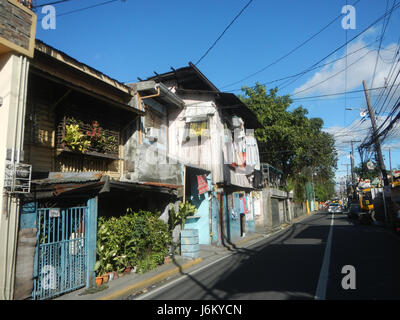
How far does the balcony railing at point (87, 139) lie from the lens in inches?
333

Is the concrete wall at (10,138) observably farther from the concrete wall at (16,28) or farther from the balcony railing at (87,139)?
the balcony railing at (87,139)

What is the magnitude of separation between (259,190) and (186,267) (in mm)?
17312

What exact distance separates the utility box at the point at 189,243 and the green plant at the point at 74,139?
4951 mm

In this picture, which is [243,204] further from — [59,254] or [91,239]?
[59,254]

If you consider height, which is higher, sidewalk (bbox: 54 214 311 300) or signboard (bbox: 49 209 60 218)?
signboard (bbox: 49 209 60 218)

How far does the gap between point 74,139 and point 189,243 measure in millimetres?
5650

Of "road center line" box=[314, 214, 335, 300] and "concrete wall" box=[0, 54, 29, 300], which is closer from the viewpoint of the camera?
"concrete wall" box=[0, 54, 29, 300]

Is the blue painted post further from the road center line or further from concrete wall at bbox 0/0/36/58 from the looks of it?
the road center line

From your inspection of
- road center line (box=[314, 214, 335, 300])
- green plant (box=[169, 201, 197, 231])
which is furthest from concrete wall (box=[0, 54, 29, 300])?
green plant (box=[169, 201, 197, 231])

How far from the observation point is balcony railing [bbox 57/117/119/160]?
333 inches

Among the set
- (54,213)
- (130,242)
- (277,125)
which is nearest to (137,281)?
(130,242)

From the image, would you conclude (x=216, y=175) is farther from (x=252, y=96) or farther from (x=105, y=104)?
(x=252, y=96)

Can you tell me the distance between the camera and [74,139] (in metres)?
8.51

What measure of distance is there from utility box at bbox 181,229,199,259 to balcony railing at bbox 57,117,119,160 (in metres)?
3.97
